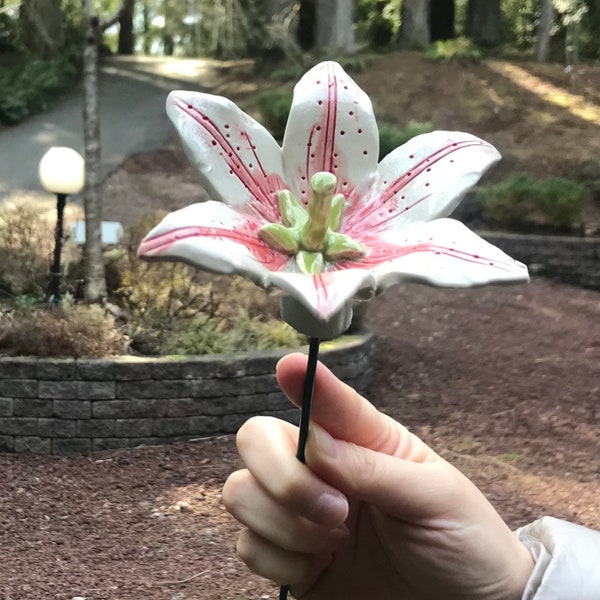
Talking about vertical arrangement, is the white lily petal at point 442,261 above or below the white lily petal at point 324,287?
above

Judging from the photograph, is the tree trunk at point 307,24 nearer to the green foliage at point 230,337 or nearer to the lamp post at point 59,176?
the lamp post at point 59,176

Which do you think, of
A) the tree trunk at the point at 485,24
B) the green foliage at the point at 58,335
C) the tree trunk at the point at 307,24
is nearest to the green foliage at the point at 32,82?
the tree trunk at the point at 307,24

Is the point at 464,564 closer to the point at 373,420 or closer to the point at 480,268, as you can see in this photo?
the point at 373,420

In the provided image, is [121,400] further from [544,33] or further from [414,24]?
[544,33]

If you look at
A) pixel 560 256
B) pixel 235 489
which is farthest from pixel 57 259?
pixel 560 256

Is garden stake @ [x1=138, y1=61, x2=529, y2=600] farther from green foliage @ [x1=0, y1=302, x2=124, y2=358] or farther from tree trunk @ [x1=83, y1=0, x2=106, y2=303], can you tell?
tree trunk @ [x1=83, y1=0, x2=106, y2=303]

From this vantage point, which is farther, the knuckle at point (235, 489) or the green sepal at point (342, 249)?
the knuckle at point (235, 489)

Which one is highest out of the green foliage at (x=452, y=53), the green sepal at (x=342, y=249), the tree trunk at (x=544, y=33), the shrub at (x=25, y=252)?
the tree trunk at (x=544, y=33)

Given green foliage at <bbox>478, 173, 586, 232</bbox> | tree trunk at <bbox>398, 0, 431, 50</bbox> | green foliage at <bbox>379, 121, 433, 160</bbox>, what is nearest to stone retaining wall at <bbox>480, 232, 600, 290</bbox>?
green foliage at <bbox>478, 173, 586, 232</bbox>
